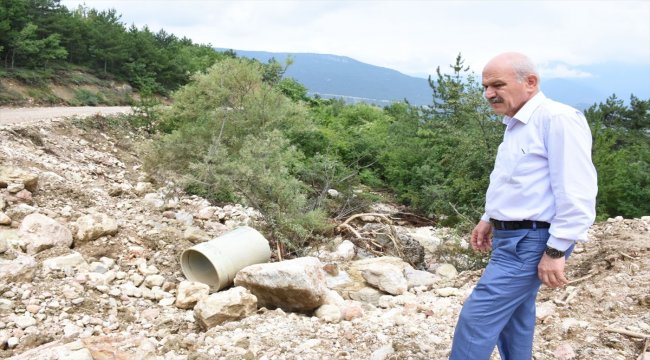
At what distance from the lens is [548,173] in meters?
2.23

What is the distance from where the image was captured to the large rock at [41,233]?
4.77 m

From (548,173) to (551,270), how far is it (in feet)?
1.39

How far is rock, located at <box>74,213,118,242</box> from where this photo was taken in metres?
5.21

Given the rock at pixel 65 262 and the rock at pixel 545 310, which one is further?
the rock at pixel 65 262

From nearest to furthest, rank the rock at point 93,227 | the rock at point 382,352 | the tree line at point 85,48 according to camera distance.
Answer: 1. the rock at point 382,352
2. the rock at point 93,227
3. the tree line at point 85,48

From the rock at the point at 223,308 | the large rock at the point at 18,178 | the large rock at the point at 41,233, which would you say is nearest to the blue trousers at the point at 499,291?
the rock at the point at 223,308

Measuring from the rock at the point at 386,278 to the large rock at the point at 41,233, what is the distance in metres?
3.06

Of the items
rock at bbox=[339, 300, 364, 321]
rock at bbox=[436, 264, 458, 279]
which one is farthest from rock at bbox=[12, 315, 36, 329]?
A: rock at bbox=[436, 264, 458, 279]

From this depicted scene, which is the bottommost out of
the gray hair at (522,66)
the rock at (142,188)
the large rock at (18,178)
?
the rock at (142,188)

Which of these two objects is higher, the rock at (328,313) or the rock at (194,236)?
the rock at (328,313)

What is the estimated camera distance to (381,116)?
2070 cm

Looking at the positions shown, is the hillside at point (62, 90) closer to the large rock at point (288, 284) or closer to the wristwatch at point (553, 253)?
the large rock at point (288, 284)

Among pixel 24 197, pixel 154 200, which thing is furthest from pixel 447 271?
pixel 24 197

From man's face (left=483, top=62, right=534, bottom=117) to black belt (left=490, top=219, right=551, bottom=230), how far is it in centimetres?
52
